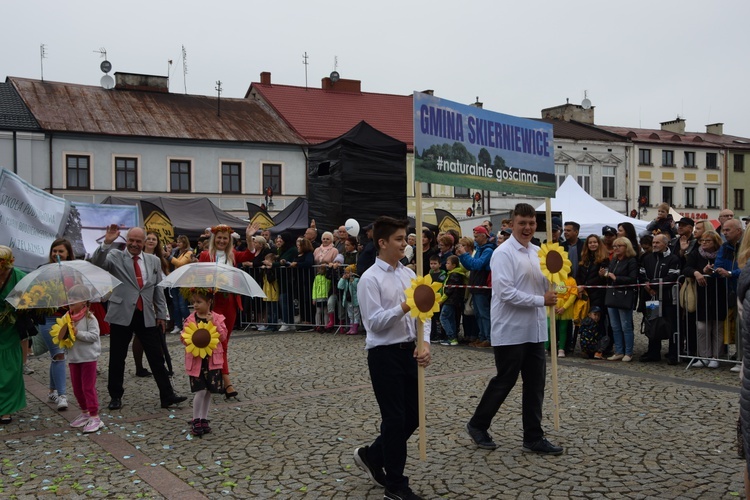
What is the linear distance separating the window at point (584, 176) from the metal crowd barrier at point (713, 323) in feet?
147

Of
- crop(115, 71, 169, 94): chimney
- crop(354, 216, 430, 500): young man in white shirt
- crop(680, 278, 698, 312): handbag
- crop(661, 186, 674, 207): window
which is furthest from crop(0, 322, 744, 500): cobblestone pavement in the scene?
crop(661, 186, 674, 207): window

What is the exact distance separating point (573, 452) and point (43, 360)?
9.06 meters

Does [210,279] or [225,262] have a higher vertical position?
[225,262]

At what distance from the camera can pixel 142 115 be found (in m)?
40.1

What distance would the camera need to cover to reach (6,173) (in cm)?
937

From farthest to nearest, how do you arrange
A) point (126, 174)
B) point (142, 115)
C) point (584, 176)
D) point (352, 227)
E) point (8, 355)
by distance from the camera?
point (584, 176)
point (142, 115)
point (126, 174)
point (352, 227)
point (8, 355)

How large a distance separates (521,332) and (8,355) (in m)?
5.13

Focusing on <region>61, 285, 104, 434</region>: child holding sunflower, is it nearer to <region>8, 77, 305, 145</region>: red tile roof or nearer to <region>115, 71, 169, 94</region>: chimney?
<region>8, 77, 305, 145</region>: red tile roof

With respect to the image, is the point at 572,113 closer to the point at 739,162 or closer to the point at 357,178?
the point at 739,162

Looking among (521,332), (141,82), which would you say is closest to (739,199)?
(141,82)

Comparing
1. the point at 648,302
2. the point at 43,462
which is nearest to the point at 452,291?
the point at 648,302

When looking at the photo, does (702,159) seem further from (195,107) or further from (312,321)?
(312,321)

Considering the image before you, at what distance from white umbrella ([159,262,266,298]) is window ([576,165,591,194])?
4846cm

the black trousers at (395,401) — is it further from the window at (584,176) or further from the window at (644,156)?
the window at (644,156)
